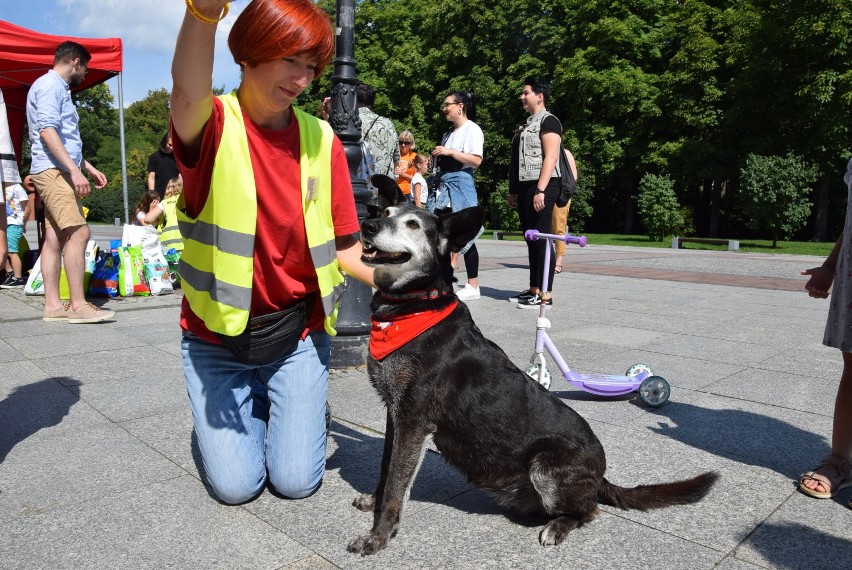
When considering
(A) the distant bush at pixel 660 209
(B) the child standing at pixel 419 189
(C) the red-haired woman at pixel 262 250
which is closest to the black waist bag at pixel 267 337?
(C) the red-haired woman at pixel 262 250

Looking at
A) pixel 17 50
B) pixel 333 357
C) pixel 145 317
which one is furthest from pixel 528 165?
pixel 17 50

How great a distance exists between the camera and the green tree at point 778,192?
21922mm

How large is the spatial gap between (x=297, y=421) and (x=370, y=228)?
0.98 m

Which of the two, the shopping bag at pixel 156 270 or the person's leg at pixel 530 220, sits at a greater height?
the person's leg at pixel 530 220

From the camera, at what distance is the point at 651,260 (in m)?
15.0

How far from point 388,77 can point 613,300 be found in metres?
34.9

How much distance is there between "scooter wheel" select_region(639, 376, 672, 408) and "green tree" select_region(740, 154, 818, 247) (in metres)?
20.3

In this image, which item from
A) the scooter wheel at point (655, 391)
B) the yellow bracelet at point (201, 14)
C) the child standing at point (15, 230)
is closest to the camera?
the yellow bracelet at point (201, 14)

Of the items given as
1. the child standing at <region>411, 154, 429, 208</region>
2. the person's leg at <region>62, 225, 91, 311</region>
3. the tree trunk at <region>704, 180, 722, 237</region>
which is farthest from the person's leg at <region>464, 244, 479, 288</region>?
the tree trunk at <region>704, 180, 722, 237</region>

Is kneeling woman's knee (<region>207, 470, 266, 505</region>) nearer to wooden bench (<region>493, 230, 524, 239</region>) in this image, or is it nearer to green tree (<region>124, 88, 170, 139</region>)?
wooden bench (<region>493, 230, 524, 239</region>)

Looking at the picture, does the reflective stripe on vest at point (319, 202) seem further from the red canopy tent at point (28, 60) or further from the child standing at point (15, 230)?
the child standing at point (15, 230)

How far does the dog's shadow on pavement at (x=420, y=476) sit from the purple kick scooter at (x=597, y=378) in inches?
44.3

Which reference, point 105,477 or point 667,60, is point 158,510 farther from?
point 667,60

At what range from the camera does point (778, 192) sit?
22.0 m
